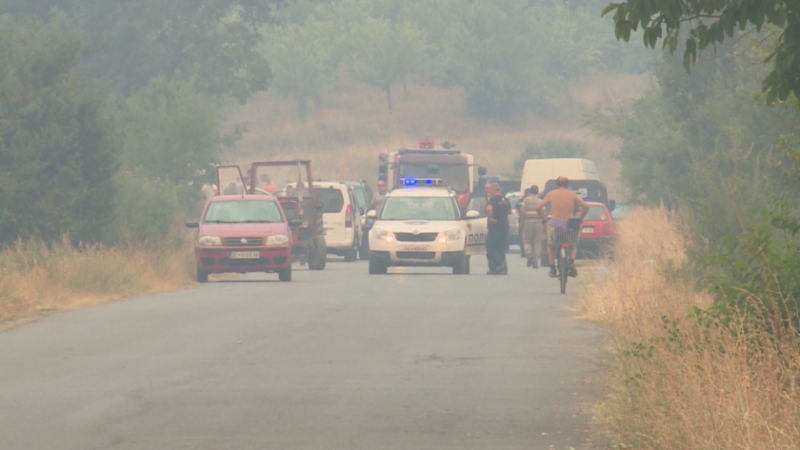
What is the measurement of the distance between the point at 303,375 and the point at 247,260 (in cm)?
1380

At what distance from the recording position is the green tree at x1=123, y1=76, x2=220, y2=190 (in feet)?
142

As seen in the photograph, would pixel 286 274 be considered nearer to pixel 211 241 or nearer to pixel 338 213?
pixel 211 241

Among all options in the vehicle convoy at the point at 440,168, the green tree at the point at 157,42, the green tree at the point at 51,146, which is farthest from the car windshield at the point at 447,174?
the green tree at the point at 51,146

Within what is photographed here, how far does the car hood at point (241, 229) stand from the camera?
1041 inches

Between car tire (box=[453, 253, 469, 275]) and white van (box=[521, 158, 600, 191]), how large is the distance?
56.5 feet

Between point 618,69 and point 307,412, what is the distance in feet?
366

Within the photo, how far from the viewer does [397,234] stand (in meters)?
29.1

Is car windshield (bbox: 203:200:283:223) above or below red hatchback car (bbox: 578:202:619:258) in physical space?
above

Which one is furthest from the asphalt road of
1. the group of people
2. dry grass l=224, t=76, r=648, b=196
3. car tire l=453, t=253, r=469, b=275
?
dry grass l=224, t=76, r=648, b=196

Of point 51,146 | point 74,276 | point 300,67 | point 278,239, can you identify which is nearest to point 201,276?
point 278,239

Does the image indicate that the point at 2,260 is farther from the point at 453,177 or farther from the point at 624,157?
the point at 624,157

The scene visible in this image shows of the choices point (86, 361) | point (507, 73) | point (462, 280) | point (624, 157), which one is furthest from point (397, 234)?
point (507, 73)

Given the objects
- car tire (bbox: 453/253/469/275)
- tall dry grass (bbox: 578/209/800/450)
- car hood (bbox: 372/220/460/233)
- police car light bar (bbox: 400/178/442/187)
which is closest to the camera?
tall dry grass (bbox: 578/209/800/450)

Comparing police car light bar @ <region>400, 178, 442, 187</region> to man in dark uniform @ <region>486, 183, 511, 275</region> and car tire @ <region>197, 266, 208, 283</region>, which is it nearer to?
man in dark uniform @ <region>486, 183, 511, 275</region>
